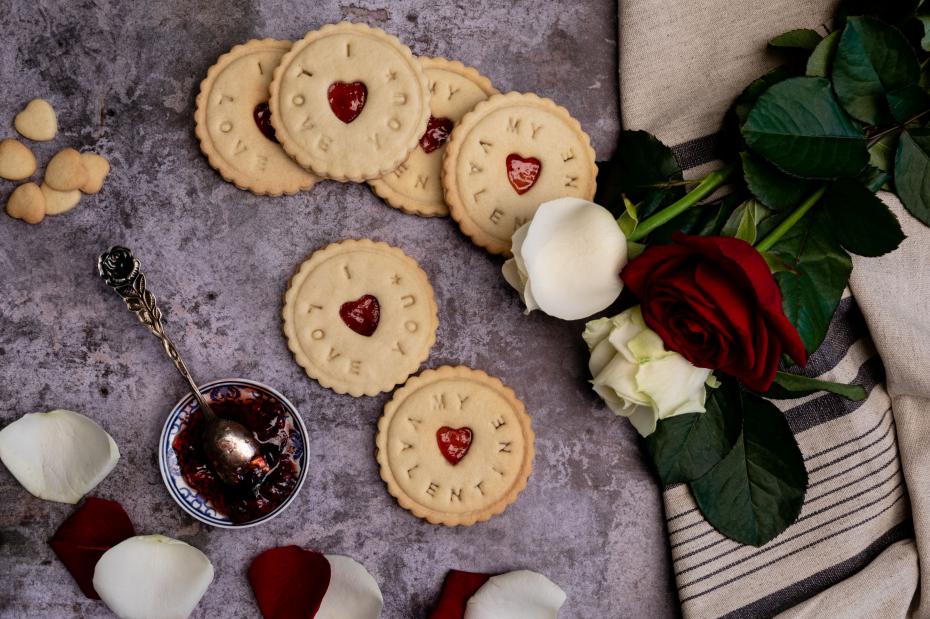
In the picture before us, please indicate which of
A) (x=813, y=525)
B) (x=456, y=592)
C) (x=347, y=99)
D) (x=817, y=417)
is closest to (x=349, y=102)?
(x=347, y=99)

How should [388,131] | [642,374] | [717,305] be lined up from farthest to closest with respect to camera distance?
1. [388,131]
2. [642,374]
3. [717,305]

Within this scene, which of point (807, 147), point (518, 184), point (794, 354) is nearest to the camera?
point (794, 354)

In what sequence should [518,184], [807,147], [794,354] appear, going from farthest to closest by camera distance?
[518,184] < [807,147] < [794,354]

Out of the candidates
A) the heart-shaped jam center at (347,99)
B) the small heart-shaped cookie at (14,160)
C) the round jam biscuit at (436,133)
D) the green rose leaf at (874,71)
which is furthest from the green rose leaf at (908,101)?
the small heart-shaped cookie at (14,160)

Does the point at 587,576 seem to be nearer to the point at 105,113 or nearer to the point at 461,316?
the point at 461,316

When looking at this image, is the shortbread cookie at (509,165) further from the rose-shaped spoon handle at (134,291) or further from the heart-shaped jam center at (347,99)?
the rose-shaped spoon handle at (134,291)

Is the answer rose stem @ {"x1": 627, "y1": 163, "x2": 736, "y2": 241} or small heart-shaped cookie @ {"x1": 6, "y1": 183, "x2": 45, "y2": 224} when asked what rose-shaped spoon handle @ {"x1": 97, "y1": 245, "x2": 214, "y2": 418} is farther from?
rose stem @ {"x1": 627, "y1": 163, "x2": 736, "y2": 241}

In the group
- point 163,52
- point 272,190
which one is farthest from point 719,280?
point 163,52

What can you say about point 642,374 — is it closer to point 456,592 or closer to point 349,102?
point 456,592
